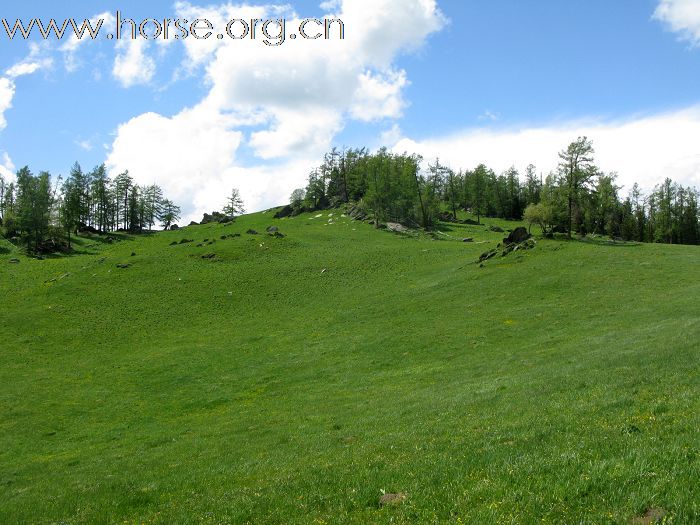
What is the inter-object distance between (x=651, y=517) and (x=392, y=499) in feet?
18.2

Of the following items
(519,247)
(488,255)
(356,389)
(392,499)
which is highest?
(519,247)

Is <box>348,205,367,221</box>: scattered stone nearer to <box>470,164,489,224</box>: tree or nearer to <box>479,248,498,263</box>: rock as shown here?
<box>470,164,489,224</box>: tree

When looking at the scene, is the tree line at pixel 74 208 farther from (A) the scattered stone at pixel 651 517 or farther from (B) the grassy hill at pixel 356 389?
(A) the scattered stone at pixel 651 517

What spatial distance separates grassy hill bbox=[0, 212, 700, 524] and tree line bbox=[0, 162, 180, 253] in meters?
26.8

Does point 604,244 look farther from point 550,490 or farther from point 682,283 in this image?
point 550,490

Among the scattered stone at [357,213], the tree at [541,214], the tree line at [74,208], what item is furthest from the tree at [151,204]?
the tree at [541,214]

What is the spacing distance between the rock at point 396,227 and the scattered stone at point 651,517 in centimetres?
11103

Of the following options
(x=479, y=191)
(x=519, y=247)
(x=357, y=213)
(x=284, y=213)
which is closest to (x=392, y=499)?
(x=519, y=247)

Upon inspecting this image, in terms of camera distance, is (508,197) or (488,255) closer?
(488,255)

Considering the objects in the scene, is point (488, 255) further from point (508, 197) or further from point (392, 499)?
point (508, 197)

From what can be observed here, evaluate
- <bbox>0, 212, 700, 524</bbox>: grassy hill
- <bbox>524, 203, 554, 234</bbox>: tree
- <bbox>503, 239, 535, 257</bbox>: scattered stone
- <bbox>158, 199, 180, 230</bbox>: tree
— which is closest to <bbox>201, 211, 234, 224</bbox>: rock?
<bbox>158, 199, 180, 230</bbox>: tree

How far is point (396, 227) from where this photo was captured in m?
122

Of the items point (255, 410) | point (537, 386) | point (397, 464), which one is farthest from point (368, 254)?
point (397, 464)

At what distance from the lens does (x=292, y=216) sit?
160m
